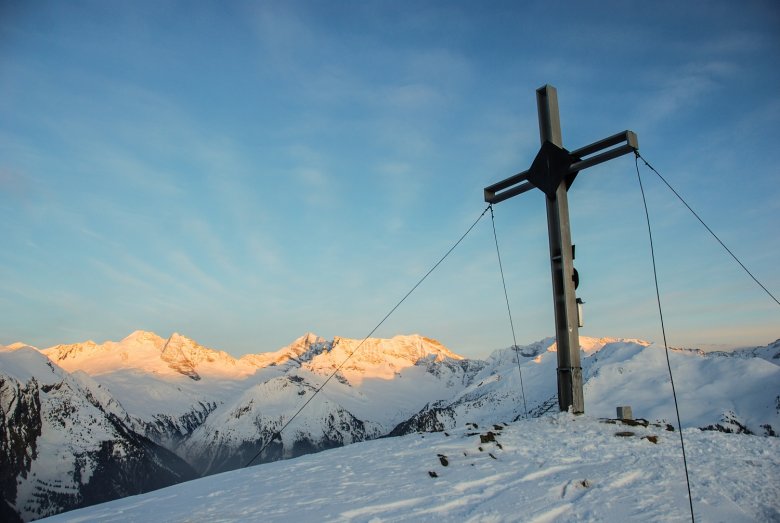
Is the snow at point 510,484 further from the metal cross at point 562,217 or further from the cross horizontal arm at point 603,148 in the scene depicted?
the cross horizontal arm at point 603,148

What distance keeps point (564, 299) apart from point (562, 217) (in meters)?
2.26

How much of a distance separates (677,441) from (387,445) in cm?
653

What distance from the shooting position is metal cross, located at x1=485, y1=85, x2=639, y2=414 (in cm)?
1373

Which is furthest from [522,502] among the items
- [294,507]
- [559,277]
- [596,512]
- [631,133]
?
[631,133]

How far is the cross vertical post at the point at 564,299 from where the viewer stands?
13.8 meters

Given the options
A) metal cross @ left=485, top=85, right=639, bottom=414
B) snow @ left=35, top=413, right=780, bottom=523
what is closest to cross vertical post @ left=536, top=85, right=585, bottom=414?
metal cross @ left=485, top=85, right=639, bottom=414

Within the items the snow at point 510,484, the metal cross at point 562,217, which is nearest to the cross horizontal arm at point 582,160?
the metal cross at point 562,217

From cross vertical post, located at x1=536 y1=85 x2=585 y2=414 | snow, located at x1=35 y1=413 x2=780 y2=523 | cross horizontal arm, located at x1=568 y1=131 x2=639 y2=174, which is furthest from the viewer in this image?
cross vertical post, located at x1=536 y1=85 x2=585 y2=414

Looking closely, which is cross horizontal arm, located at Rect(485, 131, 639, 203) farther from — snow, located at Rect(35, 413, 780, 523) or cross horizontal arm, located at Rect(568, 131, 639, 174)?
snow, located at Rect(35, 413, 780, 523)

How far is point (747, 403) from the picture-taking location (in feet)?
440

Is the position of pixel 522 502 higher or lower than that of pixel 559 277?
lower

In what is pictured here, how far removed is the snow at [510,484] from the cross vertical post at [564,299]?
4.68 ft

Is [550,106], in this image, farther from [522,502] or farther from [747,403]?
[747,403]

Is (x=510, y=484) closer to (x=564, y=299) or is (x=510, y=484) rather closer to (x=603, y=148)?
(x=564, y=299)
